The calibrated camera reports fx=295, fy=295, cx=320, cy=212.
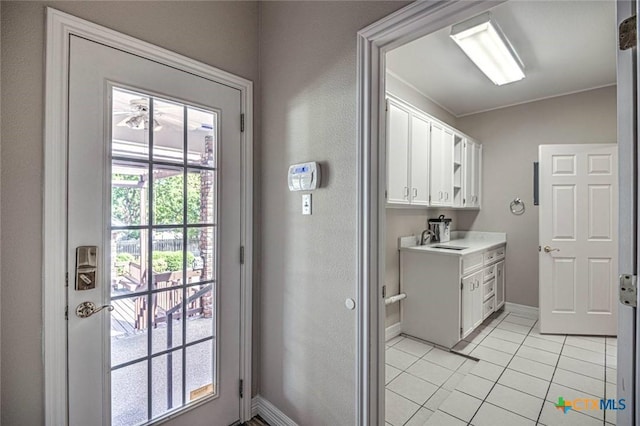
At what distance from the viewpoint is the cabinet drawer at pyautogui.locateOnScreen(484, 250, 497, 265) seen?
11.3 feet

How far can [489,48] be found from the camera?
2430 millimetres

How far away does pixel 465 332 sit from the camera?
293 cm

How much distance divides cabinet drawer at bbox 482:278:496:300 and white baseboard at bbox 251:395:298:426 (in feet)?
8.59

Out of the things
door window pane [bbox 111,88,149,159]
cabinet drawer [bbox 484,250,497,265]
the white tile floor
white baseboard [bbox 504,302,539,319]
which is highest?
door window pane [bbox 111,88,149,159]

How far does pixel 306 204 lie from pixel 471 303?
7.72 feet

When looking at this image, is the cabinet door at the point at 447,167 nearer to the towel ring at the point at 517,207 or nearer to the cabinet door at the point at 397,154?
the cabinet door at the point at 397,154

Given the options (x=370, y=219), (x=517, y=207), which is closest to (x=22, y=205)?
(x=370, y=219)

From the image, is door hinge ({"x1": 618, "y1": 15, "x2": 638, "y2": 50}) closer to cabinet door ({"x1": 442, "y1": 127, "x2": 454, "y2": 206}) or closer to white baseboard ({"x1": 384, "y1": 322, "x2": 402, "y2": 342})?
cabinet door ({"x1": 442, "y1": 127, "x2": 454, "y2": 206})

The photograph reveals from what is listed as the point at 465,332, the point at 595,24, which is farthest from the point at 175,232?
the point at 595,24

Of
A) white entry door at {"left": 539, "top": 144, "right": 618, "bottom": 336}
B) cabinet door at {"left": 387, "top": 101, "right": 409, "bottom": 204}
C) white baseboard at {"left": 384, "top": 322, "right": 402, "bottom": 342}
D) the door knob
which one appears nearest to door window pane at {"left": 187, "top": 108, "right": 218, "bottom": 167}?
the door knob

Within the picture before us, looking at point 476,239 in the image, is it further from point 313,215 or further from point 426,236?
point 313,215

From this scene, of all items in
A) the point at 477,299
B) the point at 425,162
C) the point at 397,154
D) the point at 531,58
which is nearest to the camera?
the point at 397,154

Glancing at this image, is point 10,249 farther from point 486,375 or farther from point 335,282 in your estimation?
point 486,375

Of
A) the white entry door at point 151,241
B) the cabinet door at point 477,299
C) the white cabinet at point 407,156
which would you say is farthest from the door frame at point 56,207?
the cabinet door at point 477,299
